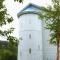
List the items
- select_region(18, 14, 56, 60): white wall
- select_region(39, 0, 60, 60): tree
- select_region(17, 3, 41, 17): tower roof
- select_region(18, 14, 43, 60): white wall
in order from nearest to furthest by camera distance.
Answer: select_region(39, 0, 60, 60): tree, select_region(18, 14, 43, 60): white wall, select_region(18, 14, 56, 60): white wall, select_region(17, 3, 41, 17): tower roof

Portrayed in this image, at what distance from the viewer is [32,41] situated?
158ft

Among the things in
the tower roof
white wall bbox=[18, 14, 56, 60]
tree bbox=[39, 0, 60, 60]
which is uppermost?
the tower roof

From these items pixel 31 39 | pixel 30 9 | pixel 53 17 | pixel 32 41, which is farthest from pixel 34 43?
pixel 53 17

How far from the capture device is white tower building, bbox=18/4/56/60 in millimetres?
47719

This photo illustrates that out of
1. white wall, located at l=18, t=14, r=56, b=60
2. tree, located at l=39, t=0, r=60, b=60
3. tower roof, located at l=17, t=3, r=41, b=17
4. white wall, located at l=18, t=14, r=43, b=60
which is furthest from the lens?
tower roof, located at l=17, t=3, r=41, b=17

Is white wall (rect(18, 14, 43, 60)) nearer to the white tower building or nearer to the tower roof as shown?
the white tower building

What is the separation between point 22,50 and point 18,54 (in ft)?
6.97

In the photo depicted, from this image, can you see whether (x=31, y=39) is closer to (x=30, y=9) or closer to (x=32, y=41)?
(x=32, y=41)

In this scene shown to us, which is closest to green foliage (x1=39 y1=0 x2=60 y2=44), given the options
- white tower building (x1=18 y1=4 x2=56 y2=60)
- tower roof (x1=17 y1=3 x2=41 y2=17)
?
white tower building (x1=18 y1=4 x2=56 y2=60)

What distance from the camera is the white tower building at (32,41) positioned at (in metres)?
47.7

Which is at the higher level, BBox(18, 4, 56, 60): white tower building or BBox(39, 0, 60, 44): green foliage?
BBox(39, 0, 60, 44): green foliage

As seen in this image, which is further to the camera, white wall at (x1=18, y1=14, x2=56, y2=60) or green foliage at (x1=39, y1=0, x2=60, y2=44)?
white wall at (x1=18, y1=14, x2=56, y2=60)

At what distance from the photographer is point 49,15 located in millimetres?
23719

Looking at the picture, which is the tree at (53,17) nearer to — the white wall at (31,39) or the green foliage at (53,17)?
the green foliage at (53,17)
